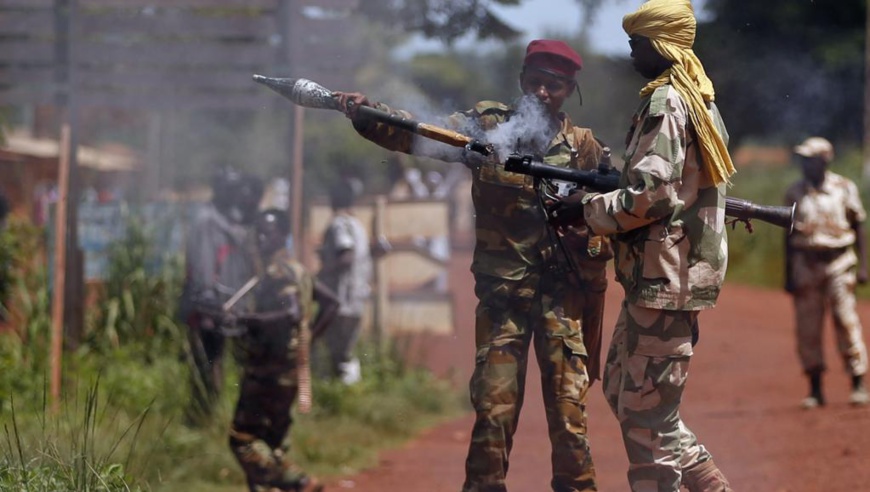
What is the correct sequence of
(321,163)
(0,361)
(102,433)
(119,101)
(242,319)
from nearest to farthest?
(102,433), (242,319), (0,361), (119,101), (321,163)

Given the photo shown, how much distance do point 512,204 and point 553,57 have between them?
60 cm

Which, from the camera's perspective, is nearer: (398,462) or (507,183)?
(507,183)

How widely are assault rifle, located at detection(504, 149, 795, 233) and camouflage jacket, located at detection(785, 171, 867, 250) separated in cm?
469

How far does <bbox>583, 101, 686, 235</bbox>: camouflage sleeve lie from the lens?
432 centimetres

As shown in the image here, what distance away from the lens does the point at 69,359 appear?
354 inches

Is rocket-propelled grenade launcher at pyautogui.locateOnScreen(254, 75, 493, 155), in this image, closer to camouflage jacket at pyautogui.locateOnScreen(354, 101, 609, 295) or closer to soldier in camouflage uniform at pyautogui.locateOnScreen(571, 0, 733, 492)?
camouflage jacket at pyautogui.locateOnScreen(354, 101, 609, 295)

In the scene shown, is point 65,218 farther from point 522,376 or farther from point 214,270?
point 522,376

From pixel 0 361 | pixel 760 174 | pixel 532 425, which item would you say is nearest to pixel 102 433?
pixel 0 361

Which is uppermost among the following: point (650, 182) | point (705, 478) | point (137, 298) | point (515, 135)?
point (515, 135)

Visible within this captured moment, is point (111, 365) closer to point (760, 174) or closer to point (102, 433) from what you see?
point (102, 433)

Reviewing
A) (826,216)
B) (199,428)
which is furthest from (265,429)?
(826,216)

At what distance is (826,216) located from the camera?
9.31 meters

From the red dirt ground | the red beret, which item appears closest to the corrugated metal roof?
the red dirt ground

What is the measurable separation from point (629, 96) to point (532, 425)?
281 cm
